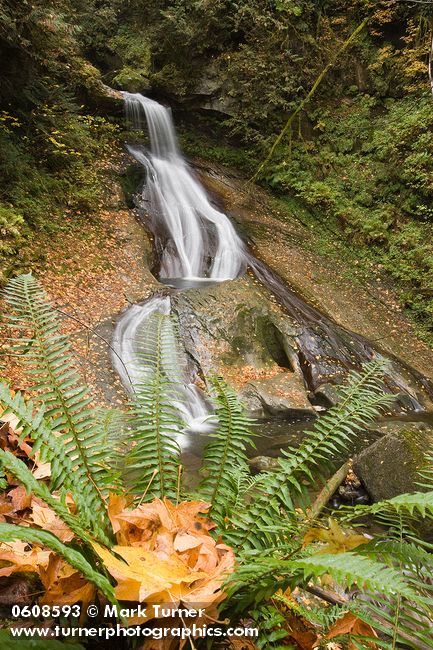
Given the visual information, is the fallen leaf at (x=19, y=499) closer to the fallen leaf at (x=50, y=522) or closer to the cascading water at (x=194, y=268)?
the fallen leaf at (x=50, y=522)

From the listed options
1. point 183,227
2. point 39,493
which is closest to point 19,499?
point 39,493

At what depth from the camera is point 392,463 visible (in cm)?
546

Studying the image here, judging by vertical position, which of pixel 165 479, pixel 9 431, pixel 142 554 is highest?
pixel 142 554

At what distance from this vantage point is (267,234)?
1248 centimetres

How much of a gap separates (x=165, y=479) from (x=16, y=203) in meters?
8.16

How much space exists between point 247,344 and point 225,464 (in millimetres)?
6832

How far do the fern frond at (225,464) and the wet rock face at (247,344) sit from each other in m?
5.46

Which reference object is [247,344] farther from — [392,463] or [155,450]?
[155,450]

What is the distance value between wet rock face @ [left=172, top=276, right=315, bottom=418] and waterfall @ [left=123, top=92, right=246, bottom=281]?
1645 mm

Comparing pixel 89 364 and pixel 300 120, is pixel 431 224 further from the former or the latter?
pixel 89 364

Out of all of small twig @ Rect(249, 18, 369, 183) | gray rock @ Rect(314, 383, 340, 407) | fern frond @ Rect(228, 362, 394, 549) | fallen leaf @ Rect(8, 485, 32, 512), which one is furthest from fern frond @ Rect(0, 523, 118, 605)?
small twig @ Rect(249, 18, 369, 183)

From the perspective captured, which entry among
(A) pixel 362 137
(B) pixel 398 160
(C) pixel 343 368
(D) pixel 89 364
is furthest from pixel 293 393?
(A) pixel 362 137

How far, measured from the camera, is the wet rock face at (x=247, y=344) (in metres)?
7.63

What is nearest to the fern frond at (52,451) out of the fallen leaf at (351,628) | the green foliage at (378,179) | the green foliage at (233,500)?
the green foliage at (233,500)
